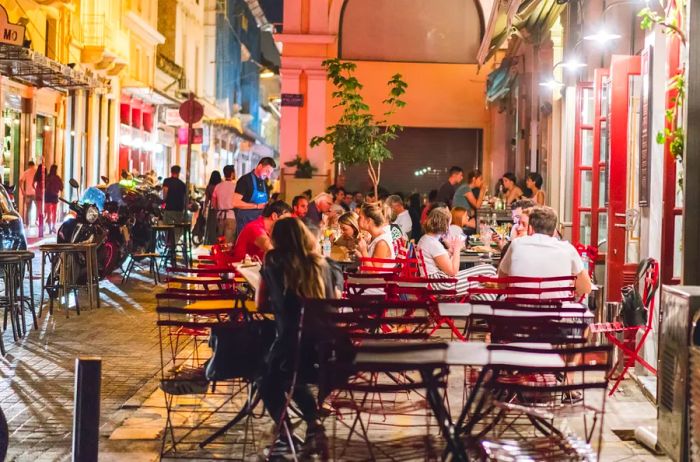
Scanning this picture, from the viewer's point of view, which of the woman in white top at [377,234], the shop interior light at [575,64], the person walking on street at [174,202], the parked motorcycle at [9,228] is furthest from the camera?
the person walking on street at [174,202]

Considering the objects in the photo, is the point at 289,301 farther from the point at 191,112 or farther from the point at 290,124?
the point at 290,124

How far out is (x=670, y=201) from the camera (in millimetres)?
9047

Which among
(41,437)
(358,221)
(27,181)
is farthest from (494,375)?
(27,181)

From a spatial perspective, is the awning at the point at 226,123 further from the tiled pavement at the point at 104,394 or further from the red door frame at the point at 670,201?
the red door frame at the point at 670,201

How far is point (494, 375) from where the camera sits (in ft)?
18.2

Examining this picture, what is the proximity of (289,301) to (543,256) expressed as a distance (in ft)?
8.84

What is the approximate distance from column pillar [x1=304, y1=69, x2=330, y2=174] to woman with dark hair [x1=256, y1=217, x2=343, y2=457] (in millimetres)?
16801

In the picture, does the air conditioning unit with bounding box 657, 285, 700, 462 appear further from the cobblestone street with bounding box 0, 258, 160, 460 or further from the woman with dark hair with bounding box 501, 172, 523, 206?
the woman with dark hair with bounding box 501, 172, 523, 206

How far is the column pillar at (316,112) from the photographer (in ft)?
76.2

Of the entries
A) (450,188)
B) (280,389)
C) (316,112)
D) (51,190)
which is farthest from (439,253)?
(51,190)

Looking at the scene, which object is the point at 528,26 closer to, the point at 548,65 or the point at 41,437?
the point at 548,65

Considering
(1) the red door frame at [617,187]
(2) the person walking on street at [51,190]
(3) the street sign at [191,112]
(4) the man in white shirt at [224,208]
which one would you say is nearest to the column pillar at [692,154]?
(1) the red door frame at [617,187]

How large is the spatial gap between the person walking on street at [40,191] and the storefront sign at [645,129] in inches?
808

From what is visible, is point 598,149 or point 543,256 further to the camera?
point 598,149
